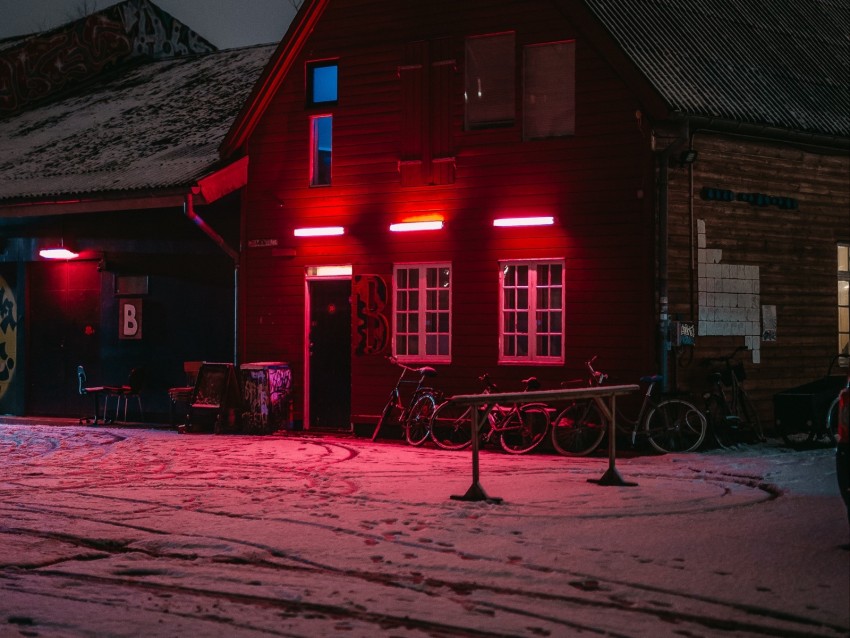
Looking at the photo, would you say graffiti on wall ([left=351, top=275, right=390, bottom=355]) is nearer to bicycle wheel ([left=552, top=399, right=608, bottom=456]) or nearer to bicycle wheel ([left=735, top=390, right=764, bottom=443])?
bicycle wheel ([left=552, top=399, right=608, bottom=456])

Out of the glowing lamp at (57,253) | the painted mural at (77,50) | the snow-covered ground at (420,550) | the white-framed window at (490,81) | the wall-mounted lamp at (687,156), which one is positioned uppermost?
the painted mural at (77,50)

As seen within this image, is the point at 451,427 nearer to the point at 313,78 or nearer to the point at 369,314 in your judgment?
the point at 369,314

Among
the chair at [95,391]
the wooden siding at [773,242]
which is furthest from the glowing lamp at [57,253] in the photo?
the wooden siding at [773,242]

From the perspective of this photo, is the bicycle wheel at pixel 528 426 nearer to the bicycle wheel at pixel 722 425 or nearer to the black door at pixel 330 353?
the bicycle wheel at pixel 722 425

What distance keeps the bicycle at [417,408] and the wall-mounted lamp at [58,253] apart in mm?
6933

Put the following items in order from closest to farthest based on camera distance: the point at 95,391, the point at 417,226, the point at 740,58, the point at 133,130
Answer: the point at 417,226 → the point at 740,58 → the point at 95,391 → the point at 133,130

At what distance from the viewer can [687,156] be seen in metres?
15.9

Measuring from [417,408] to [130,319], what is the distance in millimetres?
6121

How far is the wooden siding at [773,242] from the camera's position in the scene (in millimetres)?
16172

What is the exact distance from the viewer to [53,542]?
30.1 ft

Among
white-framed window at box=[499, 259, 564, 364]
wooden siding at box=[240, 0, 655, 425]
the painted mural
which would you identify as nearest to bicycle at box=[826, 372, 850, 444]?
wooden siding at box=[240, 0, 655, 425]

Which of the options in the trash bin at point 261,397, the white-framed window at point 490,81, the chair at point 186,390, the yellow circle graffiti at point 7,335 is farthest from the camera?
the yellow circle graffiti at point 7,335

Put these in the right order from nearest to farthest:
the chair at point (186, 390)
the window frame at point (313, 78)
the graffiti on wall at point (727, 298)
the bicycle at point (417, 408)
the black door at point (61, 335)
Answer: the graffiti on wall at point (727, 298), the bicycle at point (417, 408), the window frame at point (313, 78), the chair at point (186, 390), the black door at point (61, 335)

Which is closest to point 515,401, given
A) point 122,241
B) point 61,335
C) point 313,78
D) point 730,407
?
point 730,407
